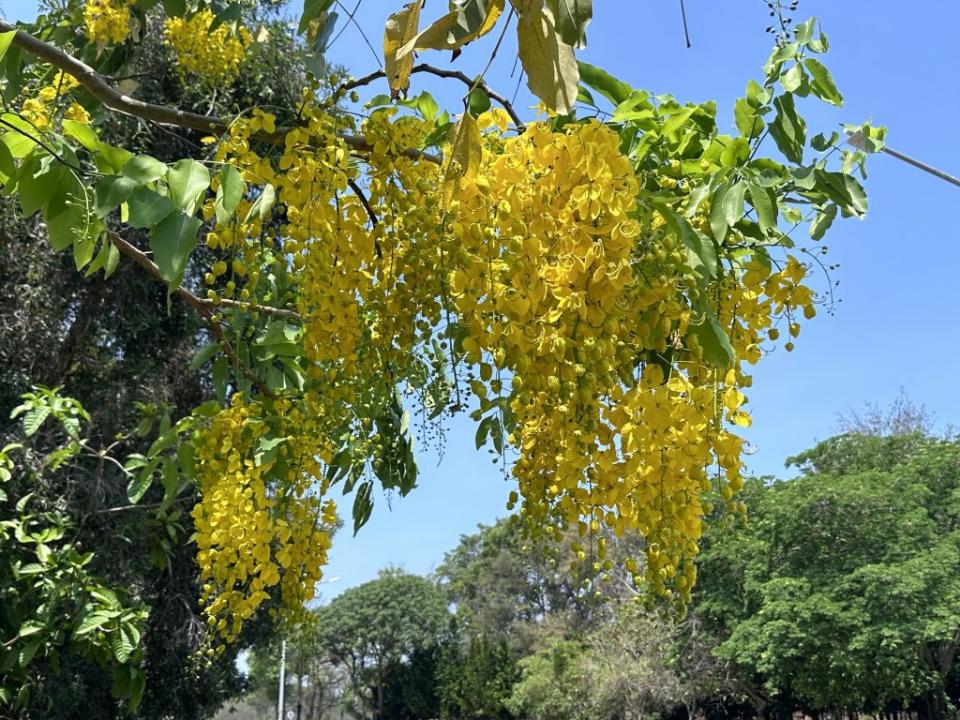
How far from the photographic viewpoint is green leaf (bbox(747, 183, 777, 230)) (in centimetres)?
105

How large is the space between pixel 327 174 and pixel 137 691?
1.90 m

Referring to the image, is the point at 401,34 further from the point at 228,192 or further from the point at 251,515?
the point at 251,515

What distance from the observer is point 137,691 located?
249 cm

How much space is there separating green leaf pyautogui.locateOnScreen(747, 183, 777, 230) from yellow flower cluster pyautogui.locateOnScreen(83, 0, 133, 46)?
2.42 metres

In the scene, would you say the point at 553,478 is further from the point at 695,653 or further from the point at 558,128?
the point at 695,653

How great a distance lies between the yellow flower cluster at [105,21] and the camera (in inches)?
112

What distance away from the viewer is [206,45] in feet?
16.8

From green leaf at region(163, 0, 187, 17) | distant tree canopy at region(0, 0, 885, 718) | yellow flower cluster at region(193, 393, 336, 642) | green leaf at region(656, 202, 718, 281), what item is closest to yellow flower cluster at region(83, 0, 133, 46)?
distant tree canopy at region(0, 0, 885, 718)

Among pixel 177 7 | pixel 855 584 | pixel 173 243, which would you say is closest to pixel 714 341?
pixel 173 243

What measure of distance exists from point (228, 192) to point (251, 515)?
43.0 inches

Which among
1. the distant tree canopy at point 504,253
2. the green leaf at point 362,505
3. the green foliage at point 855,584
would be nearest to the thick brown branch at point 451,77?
the distant tree canopy at point 504,253

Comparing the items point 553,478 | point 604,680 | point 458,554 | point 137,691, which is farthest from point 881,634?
point 458,554

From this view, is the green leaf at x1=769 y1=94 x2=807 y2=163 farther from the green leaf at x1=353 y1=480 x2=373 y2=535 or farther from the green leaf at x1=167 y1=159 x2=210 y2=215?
the green leaf at x1=353 y1=480 x2=373 y2=535

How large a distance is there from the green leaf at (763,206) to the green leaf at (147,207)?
0.71 metres
